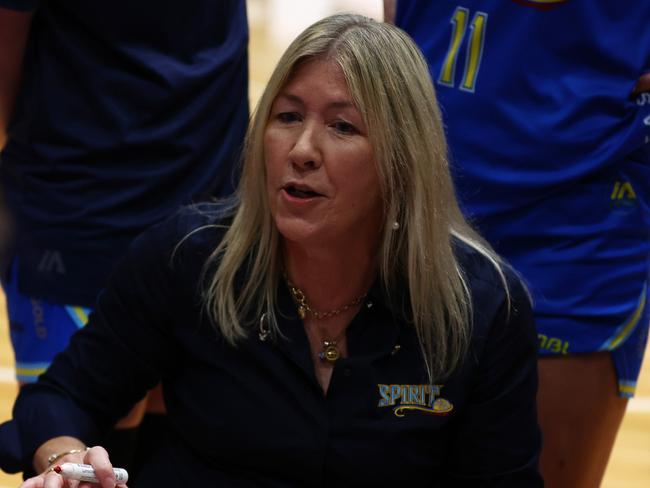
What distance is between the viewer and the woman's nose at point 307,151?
1801 millimetres

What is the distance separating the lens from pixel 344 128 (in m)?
1.83

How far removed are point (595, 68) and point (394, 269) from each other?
1.96ft

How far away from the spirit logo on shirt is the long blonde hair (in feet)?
0.09

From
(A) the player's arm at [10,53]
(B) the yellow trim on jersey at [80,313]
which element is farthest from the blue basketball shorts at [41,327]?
(A) the player's arm at [10,53]

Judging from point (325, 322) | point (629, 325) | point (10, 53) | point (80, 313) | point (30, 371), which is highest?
point (10, 53)

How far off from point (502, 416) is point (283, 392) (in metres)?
0.37

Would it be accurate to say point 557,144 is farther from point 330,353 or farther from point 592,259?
point 330,353

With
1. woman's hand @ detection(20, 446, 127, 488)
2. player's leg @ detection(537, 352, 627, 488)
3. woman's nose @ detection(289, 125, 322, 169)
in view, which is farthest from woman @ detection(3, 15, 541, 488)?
player's leg @ detection(537, 352, 627, 488)

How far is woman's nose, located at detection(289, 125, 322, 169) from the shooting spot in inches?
70.9

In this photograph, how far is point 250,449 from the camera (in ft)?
6.06

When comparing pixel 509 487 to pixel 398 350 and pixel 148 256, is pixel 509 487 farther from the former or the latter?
pixel 148 256

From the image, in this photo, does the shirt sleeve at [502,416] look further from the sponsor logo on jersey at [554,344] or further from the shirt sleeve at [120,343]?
the shirt sleeve at [120,343]

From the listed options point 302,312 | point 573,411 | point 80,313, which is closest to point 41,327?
point 80,313

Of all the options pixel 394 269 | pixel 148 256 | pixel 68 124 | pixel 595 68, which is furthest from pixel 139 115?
pixel 595 68
